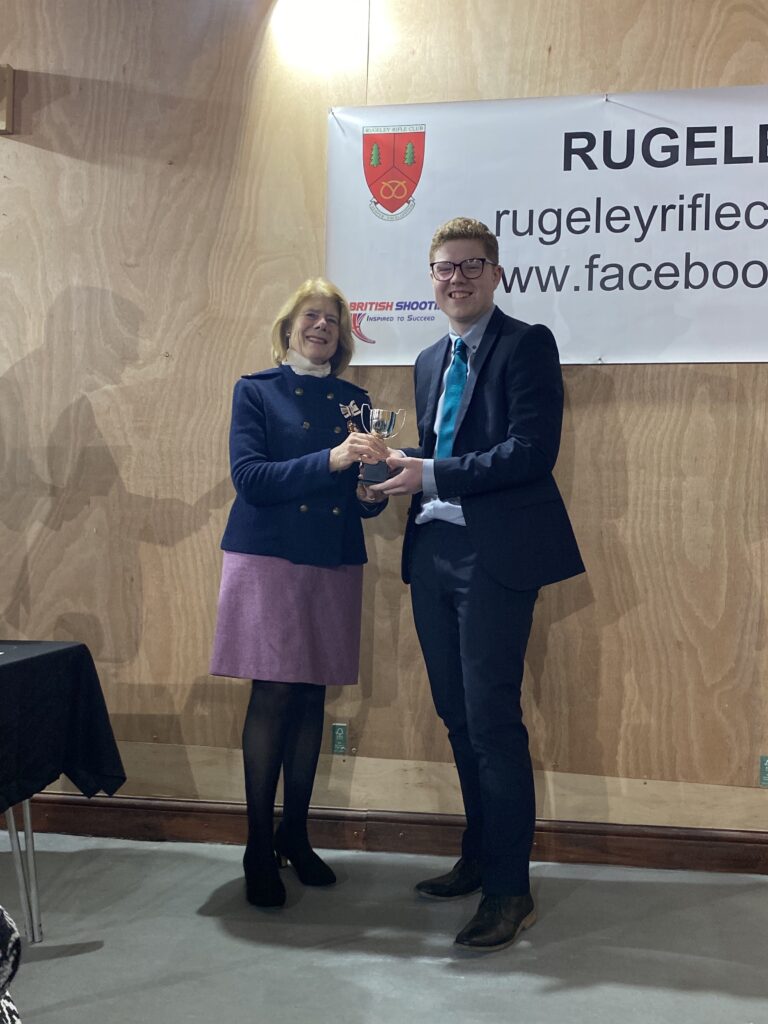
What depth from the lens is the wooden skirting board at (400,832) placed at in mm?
2809

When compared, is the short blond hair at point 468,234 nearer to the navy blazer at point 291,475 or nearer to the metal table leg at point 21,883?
the navy blazer at point 291,475

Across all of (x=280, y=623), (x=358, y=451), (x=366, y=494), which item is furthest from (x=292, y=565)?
(x=358, y=451)

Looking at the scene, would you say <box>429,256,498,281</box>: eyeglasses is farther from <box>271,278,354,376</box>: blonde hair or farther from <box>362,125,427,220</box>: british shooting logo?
<box>362,125,427,220</box>: british shooting logo

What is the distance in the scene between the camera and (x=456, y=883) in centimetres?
256

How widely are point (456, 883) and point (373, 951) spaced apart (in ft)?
1.37

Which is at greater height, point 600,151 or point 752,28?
point 752,28

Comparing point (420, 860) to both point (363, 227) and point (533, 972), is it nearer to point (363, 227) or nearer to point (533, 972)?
point (533, 972)

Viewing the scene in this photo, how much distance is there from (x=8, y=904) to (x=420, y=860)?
43.5 inches

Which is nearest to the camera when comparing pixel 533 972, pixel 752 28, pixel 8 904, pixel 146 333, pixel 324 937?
pixel 533 972

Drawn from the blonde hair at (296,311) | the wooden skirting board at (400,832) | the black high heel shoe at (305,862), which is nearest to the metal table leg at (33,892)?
the black high heel shoe at (305,862)

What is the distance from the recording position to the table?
80.0 inches

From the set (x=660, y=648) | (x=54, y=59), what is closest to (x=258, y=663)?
(x=660, y=648)

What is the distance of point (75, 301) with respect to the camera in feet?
10.4

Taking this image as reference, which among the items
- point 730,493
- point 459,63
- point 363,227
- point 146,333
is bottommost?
point 730,493
